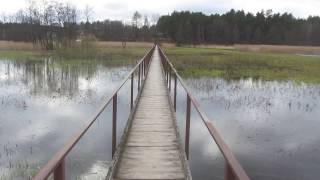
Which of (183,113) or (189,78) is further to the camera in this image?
(189,78)

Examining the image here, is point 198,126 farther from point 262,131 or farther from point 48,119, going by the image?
point 48,119

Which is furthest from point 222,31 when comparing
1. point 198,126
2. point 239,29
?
point 198,126

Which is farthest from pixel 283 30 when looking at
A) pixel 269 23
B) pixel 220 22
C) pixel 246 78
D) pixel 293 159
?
pixel 293 159

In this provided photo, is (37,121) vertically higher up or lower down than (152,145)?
lower down

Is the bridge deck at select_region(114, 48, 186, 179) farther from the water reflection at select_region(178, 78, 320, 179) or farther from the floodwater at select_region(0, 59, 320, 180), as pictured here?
the water reflection at select_region(178, 78, 320, 179)

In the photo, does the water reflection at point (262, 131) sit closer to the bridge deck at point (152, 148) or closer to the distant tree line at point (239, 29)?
the bridge deck at point (152, 148)

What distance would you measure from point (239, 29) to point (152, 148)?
323 ft

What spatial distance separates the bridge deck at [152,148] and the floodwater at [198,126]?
53.0 inches

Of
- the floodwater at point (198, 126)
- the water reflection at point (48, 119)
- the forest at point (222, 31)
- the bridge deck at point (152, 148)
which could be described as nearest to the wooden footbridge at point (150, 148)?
the bridge deck at point (152, 148)

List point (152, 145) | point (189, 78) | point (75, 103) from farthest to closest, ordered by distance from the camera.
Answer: point (189, 78) → point (75, 103) → point (152, 145)

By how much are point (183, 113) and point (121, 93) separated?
4893mm

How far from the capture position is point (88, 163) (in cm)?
942

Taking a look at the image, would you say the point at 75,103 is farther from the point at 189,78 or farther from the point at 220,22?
the point at 220,22

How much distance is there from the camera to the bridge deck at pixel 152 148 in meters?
5.76
